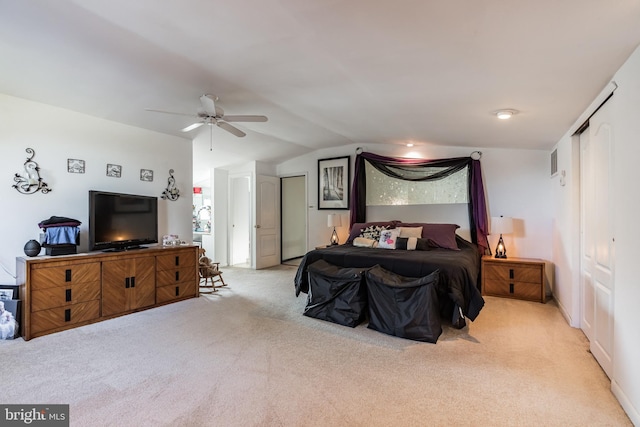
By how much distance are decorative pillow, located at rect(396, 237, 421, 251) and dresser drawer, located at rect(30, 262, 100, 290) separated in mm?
3776

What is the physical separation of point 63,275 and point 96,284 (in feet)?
1.09

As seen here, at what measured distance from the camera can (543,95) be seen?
2.33 m

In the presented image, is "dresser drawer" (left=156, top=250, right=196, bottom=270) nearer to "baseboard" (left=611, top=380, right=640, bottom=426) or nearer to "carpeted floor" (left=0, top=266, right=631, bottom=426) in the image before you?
"carpeted floor" (left=0, top=266, right=631, bottom=426)

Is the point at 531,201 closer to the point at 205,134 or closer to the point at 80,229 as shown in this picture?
the point at 205,134

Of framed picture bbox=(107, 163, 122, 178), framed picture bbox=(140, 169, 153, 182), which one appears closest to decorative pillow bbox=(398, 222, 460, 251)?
framed picture bbox=(140, 169, 153, 182)

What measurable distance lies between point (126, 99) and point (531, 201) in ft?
18.1

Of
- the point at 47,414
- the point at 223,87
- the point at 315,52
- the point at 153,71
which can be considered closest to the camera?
the point at 47,414

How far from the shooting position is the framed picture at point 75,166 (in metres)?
3.58

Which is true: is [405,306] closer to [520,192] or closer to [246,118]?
[246,118]

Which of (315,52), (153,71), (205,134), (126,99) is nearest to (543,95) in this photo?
(315,52)

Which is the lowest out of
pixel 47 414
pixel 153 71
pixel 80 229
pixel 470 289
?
pixel 47 414

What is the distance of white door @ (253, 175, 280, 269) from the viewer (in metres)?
6.64

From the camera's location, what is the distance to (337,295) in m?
3.35

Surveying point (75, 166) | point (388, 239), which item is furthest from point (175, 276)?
point (388, 239)
